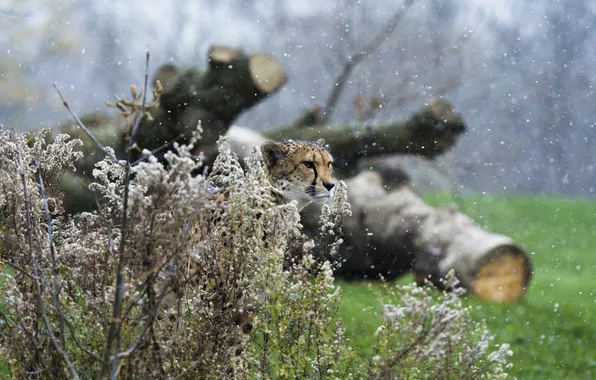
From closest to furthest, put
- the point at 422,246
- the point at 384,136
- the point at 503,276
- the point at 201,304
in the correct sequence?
1. the point at 201,304
2. the point at 503,276
3. the point at 422,246
4. the point at 384,136

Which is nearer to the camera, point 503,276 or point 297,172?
point 297,172

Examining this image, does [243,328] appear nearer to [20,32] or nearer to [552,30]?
[20,32]

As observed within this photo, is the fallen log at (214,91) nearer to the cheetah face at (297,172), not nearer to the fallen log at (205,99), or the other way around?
the fallen log at (205,99)

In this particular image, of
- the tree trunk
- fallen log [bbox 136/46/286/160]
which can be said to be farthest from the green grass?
fallen log [bbox 136/46/286/160]

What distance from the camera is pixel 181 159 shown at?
1665 millimetres

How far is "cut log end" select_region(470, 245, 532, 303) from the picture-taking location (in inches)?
265

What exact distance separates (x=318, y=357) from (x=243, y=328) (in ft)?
0.99

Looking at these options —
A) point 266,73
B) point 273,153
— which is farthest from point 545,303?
point 273,153

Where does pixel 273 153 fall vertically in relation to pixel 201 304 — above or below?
above

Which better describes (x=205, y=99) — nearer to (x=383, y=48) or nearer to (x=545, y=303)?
(x=545, y=303)

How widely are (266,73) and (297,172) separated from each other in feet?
8.84

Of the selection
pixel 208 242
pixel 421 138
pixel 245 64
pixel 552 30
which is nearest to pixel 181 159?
pixel 208 242

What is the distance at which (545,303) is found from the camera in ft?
23.0

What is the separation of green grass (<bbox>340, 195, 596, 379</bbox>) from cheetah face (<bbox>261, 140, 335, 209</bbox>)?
52 centimetres
